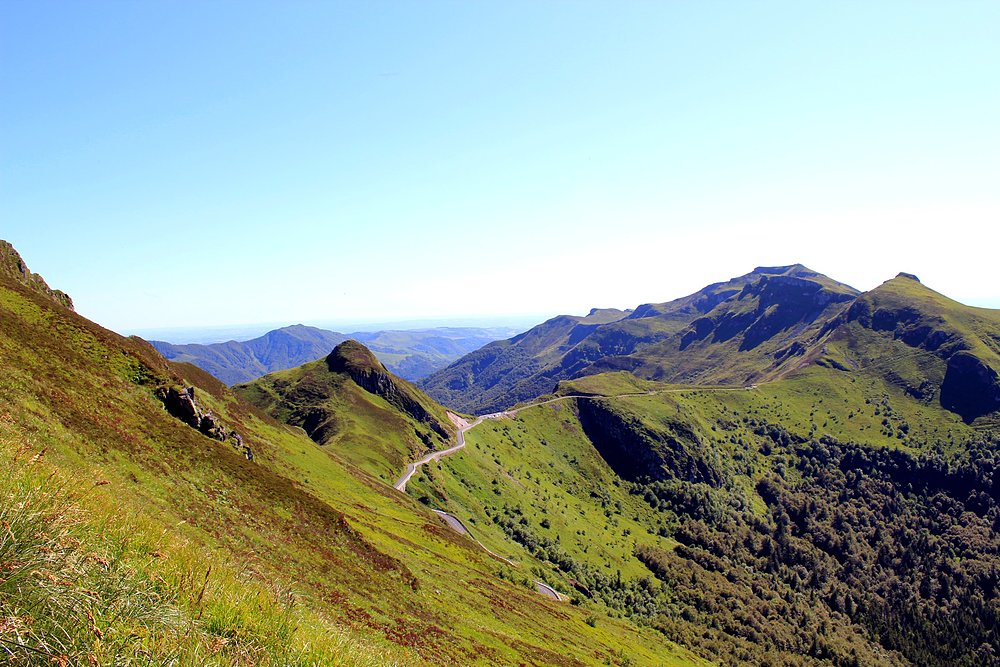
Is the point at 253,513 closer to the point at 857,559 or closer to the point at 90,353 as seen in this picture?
the point at 90,353

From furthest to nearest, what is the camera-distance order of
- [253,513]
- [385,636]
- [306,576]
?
[253,513] → [306,576] → [385,636]

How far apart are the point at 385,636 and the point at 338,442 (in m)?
98.8

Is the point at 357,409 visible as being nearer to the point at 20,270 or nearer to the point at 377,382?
the point at 377,382

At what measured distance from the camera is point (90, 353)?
1702 inches

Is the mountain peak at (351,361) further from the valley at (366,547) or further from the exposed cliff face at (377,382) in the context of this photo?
the valley at (366,547)

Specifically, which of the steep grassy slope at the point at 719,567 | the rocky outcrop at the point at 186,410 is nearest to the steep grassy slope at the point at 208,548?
the rocky outcrop at the point at 186,410

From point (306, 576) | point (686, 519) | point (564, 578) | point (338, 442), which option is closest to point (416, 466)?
point (338, 442)

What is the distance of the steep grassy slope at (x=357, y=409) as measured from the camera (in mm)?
120938

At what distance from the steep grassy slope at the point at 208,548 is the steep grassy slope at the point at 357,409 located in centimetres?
3448

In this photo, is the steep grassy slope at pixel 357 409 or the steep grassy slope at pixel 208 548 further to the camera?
the steep grassy slope at pixel 357 409

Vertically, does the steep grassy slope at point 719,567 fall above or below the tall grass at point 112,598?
below

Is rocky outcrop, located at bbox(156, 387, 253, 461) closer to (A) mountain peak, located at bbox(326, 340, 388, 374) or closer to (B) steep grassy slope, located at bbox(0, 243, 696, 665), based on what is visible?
(B) steep grassy slope, located at bbox(0, 243, 696, 665)

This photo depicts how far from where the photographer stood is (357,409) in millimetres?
140500

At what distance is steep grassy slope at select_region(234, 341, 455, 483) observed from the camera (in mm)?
120938
